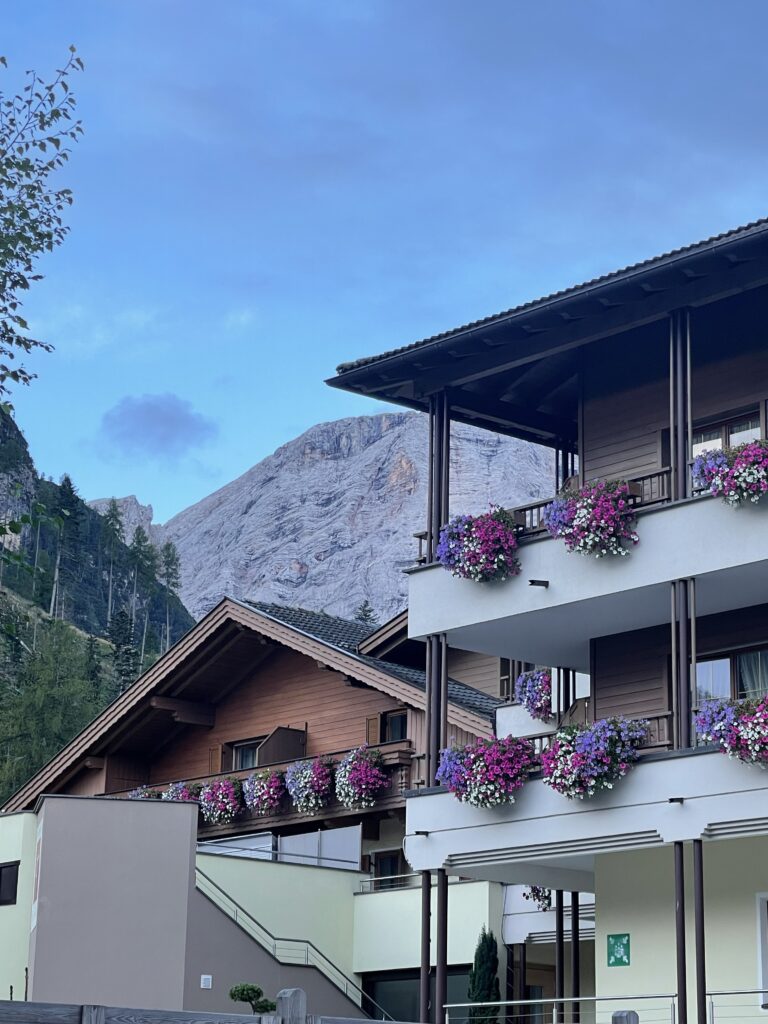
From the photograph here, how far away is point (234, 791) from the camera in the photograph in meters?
32.9

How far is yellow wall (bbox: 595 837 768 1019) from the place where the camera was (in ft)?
66.5

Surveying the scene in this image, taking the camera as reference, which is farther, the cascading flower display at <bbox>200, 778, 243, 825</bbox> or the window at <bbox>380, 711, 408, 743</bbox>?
the cascading flower display at <bbox>200, 778, 243, 825</bbox>

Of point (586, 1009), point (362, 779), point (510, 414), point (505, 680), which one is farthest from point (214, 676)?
point (586, 1009)

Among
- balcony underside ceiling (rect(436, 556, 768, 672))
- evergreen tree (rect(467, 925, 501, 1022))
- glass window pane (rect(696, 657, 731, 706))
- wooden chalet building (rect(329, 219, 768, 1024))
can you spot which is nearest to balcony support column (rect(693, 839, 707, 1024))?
wooden chalet building (rect(329, 219, 768, 1024))

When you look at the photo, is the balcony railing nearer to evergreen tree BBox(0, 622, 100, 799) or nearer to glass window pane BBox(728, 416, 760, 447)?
glass window pane BBox(728, 416, 760, 447)

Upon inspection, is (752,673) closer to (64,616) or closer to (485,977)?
(485,977)

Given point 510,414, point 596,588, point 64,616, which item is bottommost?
point 596,588

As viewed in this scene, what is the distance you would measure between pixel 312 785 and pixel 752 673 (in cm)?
1200

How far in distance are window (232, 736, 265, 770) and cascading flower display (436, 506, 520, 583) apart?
13.8 m

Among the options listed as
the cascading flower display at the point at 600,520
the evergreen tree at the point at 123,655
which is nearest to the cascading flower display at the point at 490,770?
the cascading flower display at the point at 600,520

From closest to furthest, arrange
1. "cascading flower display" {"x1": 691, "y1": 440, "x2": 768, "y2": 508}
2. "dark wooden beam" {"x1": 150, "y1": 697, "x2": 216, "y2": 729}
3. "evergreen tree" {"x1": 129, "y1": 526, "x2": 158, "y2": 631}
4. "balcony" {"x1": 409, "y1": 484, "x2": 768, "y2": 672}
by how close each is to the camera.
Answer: "cascading flower display" {"x1": 691, "y1": 440, "x2": 768, "y2": 508}, "balcony" {"x1": 409, "y1": 484, "x2": 768, "y2": 672}, "dark wooden beam" {"x1": 150, "y1": 697, "x2": 216, "y2": 729}, "evergreen tree" {"x1": 129, "y1": 526, "x2": 158, "y2": 631}

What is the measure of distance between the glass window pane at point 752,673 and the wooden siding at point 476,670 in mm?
12041

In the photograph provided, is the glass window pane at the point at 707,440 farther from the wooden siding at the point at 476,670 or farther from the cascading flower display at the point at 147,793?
the cascading flower display at the point at 147,793

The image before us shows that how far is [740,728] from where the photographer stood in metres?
18.6
